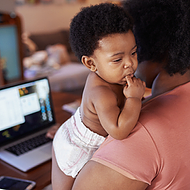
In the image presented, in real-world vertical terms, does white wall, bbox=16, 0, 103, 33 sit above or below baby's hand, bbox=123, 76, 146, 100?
above

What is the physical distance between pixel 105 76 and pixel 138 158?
28 centimetres

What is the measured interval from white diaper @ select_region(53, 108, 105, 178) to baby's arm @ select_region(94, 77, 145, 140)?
0.49 feet

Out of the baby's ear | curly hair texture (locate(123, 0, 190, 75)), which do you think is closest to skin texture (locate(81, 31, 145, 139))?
the baby's ear

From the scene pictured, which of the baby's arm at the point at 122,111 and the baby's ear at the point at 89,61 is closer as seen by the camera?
the baby's arm at the point at 122,111

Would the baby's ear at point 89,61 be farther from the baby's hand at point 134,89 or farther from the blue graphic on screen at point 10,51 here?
the blue graphic on screen at point 10,51

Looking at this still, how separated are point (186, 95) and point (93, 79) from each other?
0.30 m

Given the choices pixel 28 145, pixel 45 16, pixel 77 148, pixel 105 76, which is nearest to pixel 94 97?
pixel 105 76

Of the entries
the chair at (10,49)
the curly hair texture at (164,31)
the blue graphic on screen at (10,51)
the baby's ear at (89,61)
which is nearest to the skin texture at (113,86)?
the baby's ear at (89,61)

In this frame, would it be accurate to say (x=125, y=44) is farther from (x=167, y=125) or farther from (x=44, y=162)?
(x=44, y=162)

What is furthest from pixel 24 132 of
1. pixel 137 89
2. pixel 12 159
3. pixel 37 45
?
pixel 37 45

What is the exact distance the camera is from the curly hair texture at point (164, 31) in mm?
748

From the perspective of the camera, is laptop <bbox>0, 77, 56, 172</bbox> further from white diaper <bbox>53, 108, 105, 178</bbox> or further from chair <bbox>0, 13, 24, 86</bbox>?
chair <bbox>0, 13, 24, 86</bbox>

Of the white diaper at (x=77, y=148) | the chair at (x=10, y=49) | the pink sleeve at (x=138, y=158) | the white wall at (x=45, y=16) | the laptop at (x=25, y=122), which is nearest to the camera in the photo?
the pink sleeve at (x=138, y=158)

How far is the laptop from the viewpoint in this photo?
1.20 m
